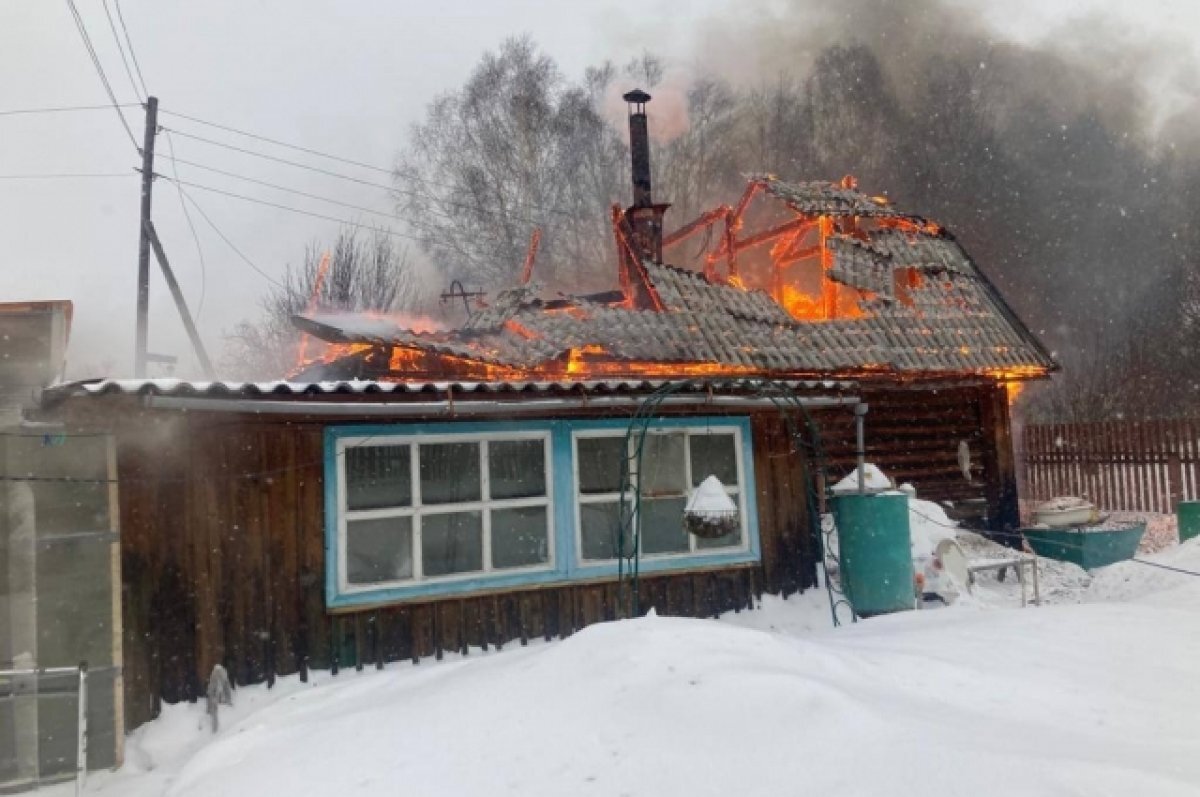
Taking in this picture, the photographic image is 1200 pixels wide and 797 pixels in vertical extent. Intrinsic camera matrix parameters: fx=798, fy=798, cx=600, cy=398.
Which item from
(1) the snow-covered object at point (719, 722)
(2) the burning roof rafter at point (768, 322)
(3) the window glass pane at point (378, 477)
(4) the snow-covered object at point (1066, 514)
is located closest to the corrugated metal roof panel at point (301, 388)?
(3) the window glass pane at point (378, 477)

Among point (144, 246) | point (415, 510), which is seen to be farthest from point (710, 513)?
point (144, 246)

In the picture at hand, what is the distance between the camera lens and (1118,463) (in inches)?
738

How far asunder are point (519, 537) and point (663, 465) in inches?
73.6

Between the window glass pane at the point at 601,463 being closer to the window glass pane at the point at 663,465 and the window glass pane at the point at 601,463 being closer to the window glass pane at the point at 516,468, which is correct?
the window glass pane at the point at 663,465

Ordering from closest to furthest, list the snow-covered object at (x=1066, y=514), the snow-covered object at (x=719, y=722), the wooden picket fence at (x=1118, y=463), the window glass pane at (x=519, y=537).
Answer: the snow-covered object at (x=719, y=722)
the window glass pane at (x=519, y=537)
the snow-covered object at (x=1066, y=514)
the wooden picket fence at (x=1118, y=463)

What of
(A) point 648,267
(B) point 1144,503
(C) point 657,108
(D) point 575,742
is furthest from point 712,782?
(C) point 657,108

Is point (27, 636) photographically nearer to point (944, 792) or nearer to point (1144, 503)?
point (944, 792)

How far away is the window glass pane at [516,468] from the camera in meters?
8.27

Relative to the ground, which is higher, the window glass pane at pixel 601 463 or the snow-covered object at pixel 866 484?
the window glass pane at pixel 601 463

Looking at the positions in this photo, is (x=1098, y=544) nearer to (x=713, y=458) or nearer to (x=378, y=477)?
(x=713, y=458)

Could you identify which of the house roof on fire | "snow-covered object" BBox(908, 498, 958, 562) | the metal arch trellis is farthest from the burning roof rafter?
the metal arch trellis

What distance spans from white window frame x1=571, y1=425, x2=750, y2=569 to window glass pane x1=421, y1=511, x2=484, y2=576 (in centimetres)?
105

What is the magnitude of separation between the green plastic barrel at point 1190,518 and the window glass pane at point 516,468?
35.5ft

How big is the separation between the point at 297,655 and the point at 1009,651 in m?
6.04
